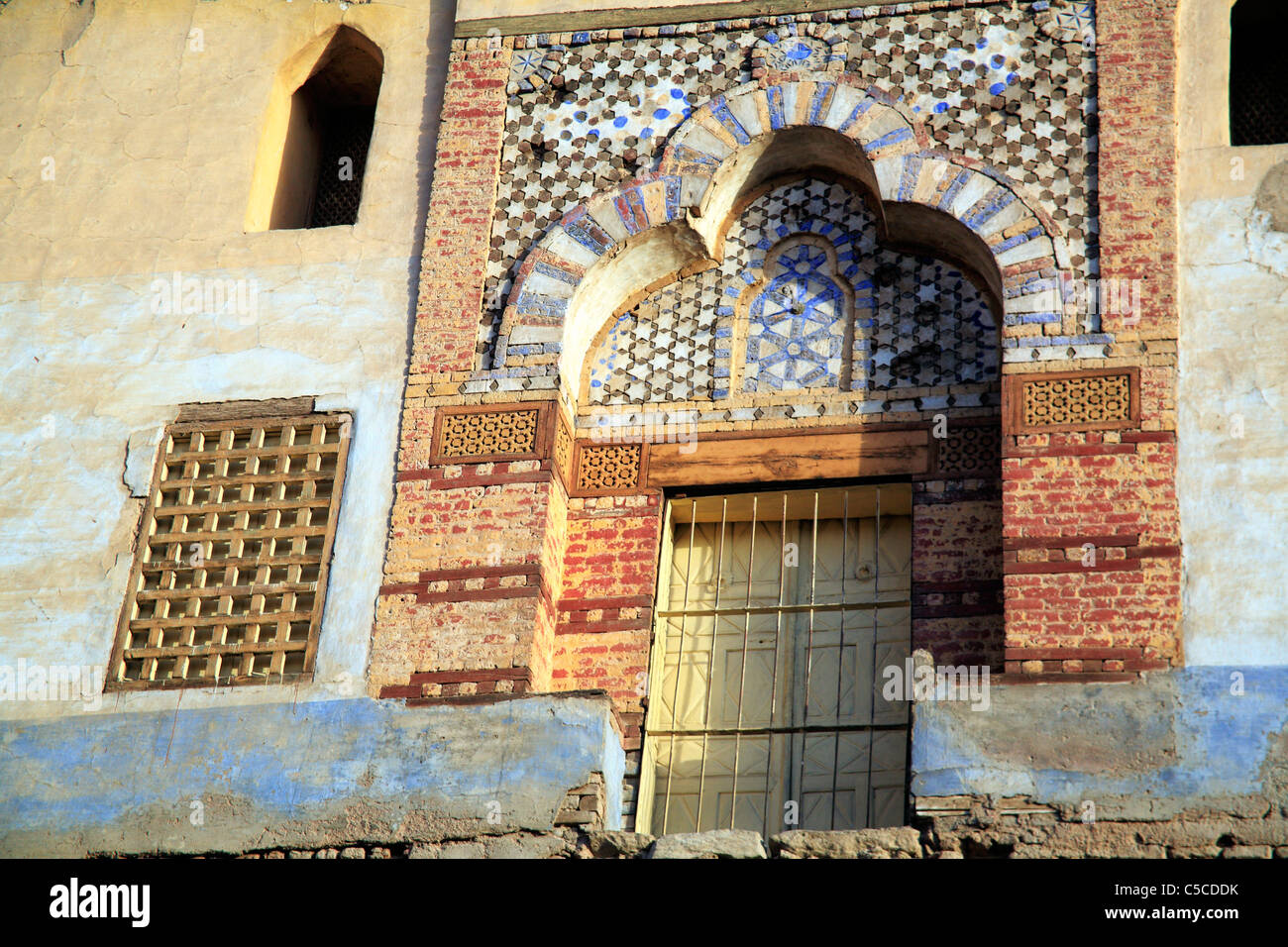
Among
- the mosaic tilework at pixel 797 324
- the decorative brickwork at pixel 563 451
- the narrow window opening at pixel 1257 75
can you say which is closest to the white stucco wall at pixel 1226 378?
the narrow window opening at pixel 1257 75

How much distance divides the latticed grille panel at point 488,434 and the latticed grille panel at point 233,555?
564 millimetres

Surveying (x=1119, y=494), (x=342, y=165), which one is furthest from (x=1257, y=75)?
(x=342, y=165)

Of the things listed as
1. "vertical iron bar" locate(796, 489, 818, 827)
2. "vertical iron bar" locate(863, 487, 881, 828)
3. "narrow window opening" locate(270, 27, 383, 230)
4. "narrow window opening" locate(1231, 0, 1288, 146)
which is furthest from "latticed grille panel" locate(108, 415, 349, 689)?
"narrow window opening" locate(1231, 0, 1288, 146)

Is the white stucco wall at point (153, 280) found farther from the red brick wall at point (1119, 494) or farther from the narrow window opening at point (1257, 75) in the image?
the narrow window opening at point (1257, 75)

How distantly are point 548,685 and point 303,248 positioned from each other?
9.35 ft

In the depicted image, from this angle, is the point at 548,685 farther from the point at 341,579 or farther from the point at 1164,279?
the point at 1164,279

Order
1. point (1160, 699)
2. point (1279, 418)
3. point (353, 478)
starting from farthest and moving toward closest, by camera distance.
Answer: point (353, 478), point (1279, 418), point (1160, 699)

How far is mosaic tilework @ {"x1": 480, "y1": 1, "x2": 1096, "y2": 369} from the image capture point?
9.84 metres

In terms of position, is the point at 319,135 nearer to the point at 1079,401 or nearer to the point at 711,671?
the point at 711,671

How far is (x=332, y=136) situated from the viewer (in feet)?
38.3

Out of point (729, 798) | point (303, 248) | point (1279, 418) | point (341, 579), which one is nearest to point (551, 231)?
point (303, 248)

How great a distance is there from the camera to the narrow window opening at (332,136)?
37.0 ft

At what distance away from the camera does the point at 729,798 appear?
30.3 feet

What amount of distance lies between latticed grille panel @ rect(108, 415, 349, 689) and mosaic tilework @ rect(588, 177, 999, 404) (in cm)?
151
